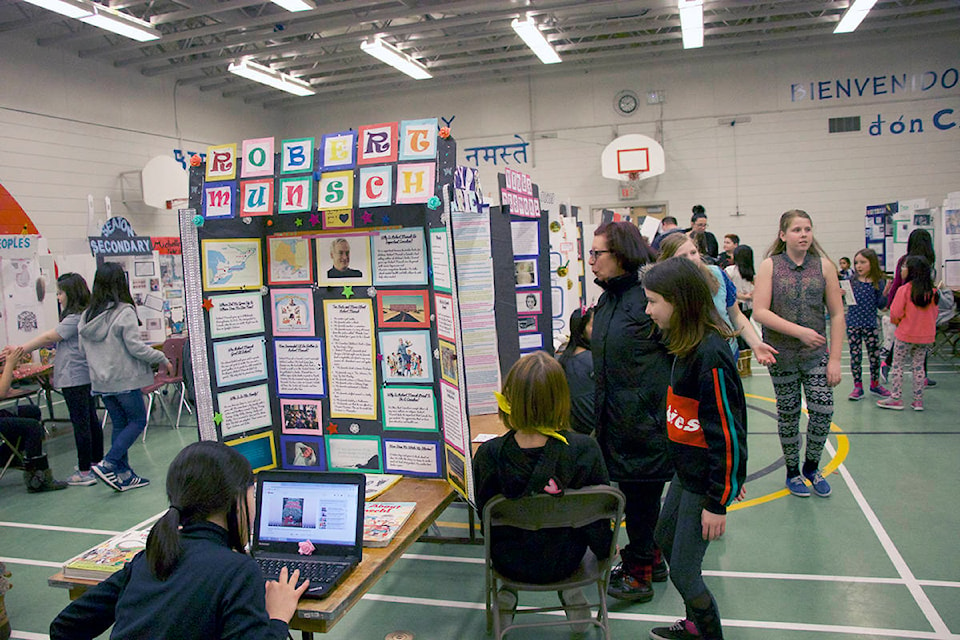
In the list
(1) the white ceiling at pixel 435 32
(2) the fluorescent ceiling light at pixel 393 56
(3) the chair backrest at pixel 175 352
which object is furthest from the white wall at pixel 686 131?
(3) the chair backrest at pixel 175 352

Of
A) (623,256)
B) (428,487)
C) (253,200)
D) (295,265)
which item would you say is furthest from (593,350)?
(253,200)

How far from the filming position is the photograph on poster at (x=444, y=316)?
2.22m

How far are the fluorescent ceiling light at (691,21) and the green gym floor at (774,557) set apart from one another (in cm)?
567

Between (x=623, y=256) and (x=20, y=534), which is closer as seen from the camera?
(x=623, y=256)

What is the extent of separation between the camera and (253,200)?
→ 8.22 feet

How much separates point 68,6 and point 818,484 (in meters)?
8.37

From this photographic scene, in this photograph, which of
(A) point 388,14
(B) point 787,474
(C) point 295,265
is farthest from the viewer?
(A) point 388,14

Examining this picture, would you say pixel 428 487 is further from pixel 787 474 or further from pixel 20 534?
pixel 20 534

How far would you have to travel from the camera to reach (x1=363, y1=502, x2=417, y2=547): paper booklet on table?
1.94 meters

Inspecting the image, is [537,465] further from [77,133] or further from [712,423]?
[77,133]

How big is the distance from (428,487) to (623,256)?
3.92 feet

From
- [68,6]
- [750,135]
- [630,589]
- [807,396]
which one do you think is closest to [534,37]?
[750,135]

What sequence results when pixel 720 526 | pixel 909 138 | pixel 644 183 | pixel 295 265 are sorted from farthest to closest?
pixel 644 183 < pixel 909 138 < pixel 295 265 < pixel 720 526

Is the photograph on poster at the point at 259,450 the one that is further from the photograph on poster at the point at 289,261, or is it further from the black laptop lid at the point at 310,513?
the black laptop lid at the point at 310,513
